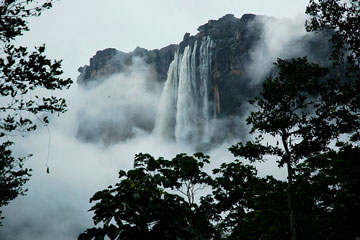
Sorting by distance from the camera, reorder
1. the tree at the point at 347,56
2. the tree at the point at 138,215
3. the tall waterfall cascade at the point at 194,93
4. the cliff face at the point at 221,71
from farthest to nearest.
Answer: the tall waterfall cascade at the point at 194,93 < the cliff face at the point at 221,71 < the tree at the point at 347,56 < the tree at the point at 138,215

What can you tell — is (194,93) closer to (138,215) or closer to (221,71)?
(221,71)

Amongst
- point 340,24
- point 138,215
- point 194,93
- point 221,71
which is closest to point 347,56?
point 340,24

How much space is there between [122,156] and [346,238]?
13921 cm

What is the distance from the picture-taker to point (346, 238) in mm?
9828

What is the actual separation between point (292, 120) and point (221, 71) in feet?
263

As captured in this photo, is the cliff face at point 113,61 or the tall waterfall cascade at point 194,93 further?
the cliff face at point 113,61

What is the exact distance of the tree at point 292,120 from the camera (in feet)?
33.9

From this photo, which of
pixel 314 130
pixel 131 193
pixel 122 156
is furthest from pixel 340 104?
pixel 122 156

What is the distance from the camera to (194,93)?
8600 cm

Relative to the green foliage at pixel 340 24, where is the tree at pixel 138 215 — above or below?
below

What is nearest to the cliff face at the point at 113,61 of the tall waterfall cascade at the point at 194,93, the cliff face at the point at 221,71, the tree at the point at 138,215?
the cliff face at the point at 221,71

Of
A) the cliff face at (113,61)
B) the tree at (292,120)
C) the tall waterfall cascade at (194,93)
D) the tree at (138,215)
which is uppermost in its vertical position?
the cliff face at (113,61)

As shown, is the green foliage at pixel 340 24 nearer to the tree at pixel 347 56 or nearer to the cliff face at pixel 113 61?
the tree at pixel 347 56

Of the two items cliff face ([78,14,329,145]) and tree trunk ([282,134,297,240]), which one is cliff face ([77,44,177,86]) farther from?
tree trunk ([282,134,297,240])
